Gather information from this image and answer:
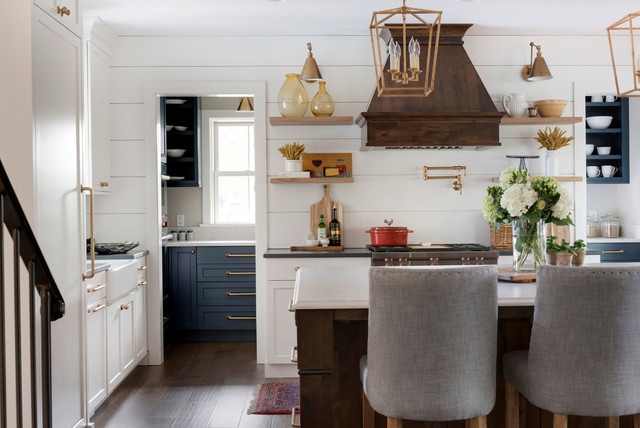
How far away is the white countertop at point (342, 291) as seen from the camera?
2.21 meters

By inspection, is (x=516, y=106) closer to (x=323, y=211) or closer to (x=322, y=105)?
(x=322, y=105)

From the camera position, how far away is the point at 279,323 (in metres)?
4.32

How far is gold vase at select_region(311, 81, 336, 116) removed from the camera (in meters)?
4.51

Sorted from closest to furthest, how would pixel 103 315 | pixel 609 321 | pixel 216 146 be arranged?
pixel 609 321
pixel 103 315
pixel 216 146

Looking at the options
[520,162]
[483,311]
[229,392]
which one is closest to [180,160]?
[229,392]

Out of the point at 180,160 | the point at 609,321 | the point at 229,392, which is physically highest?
the point at 180,160

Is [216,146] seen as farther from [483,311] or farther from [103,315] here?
[483,311]

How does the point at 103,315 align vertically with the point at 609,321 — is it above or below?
below

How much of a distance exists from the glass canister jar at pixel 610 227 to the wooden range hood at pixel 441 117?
2.23m

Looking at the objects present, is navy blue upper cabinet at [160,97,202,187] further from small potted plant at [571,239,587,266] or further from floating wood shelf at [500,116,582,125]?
small potted plant at [571,239,587,266]

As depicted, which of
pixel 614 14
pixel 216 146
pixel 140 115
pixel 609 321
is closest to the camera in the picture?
pixel 609 321

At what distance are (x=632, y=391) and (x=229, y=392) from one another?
2.63m

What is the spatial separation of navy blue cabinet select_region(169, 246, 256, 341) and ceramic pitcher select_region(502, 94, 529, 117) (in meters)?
2.47

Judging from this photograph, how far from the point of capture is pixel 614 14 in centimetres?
427
